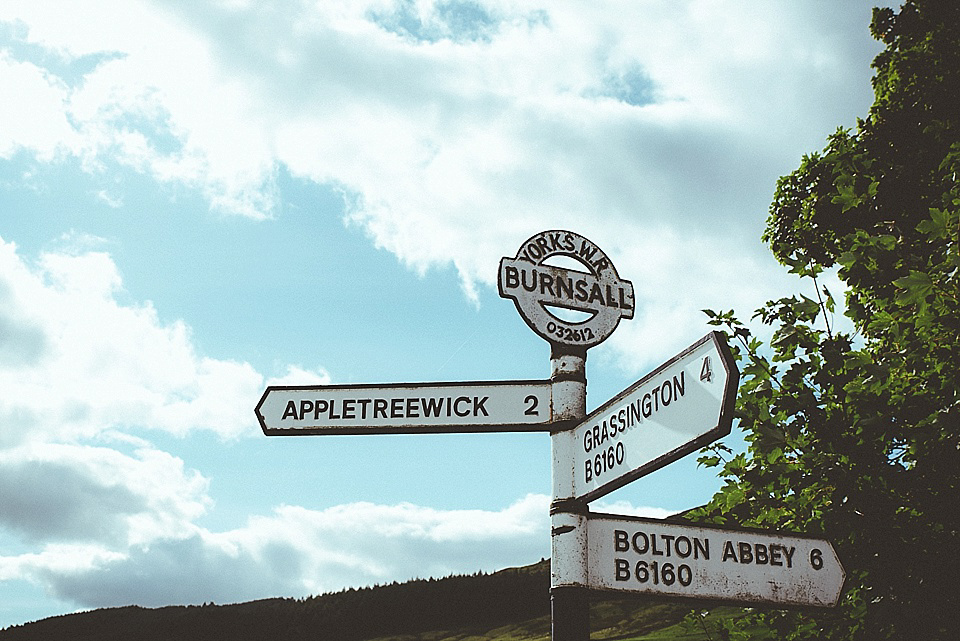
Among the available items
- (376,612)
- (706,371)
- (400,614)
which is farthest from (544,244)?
(376,612)

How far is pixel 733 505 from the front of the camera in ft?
24.3

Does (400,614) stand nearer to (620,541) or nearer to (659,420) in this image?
(620,541)

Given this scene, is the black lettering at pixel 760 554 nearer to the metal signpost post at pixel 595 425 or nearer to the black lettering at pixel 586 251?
the metal signpost post at pixel 595 425

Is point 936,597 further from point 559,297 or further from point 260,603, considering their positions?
point 260,603

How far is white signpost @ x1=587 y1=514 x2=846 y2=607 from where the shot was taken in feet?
13.0

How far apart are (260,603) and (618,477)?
3000 cm

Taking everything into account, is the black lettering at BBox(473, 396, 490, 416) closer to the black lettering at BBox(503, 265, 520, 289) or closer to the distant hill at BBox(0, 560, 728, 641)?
the black lettering at BBox(503, 265, 520, 289)

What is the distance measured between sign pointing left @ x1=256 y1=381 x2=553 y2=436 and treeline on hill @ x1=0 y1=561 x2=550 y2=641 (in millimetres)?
26375

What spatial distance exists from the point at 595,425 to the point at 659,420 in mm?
416

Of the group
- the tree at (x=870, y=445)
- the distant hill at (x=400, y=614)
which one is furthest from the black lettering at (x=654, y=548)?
the distant hill at (x=400, y=614)

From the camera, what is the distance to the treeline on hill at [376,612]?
30.4m

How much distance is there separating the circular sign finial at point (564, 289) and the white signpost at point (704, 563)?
0.91 metres

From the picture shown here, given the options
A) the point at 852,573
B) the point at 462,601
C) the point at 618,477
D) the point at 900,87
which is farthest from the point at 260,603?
the point at 618,477

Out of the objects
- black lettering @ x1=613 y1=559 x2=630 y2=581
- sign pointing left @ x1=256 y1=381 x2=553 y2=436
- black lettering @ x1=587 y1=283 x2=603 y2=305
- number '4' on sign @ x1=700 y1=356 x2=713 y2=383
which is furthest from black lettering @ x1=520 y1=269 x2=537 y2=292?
black lettering @ x1=613 y1=559 x2=630 y2=581
